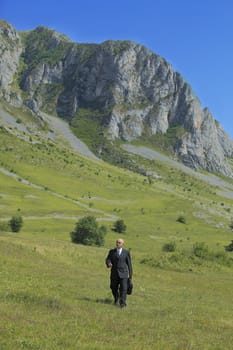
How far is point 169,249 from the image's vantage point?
74.2 m

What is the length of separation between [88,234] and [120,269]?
5665cm

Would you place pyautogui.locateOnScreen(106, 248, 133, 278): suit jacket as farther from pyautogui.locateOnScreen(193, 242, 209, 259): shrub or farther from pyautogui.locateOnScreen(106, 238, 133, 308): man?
pyautogui.locateOnScreen(193, 242, 209, 259): shrub

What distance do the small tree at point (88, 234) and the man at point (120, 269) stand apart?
182ft

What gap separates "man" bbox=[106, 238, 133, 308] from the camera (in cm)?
2198

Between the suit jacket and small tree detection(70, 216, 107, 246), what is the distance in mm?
55617

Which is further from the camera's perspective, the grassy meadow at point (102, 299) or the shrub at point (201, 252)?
the shrub at point (201, 252)

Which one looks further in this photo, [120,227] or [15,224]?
[120,227]

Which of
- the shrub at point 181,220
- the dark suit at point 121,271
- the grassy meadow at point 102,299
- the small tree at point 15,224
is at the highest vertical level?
the shrub at point 181,220

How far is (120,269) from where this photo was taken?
22125 mm

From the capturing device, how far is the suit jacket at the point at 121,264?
22.1 metres

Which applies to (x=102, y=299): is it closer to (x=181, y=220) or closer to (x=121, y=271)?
(x=121, y=271)

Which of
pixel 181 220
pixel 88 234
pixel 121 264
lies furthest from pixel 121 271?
pixel 181 220

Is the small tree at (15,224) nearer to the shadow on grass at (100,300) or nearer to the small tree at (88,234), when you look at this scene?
the small tree at (88,234)

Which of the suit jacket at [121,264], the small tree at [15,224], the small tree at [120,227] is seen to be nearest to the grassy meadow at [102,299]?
the suit jacket at [121,264]
